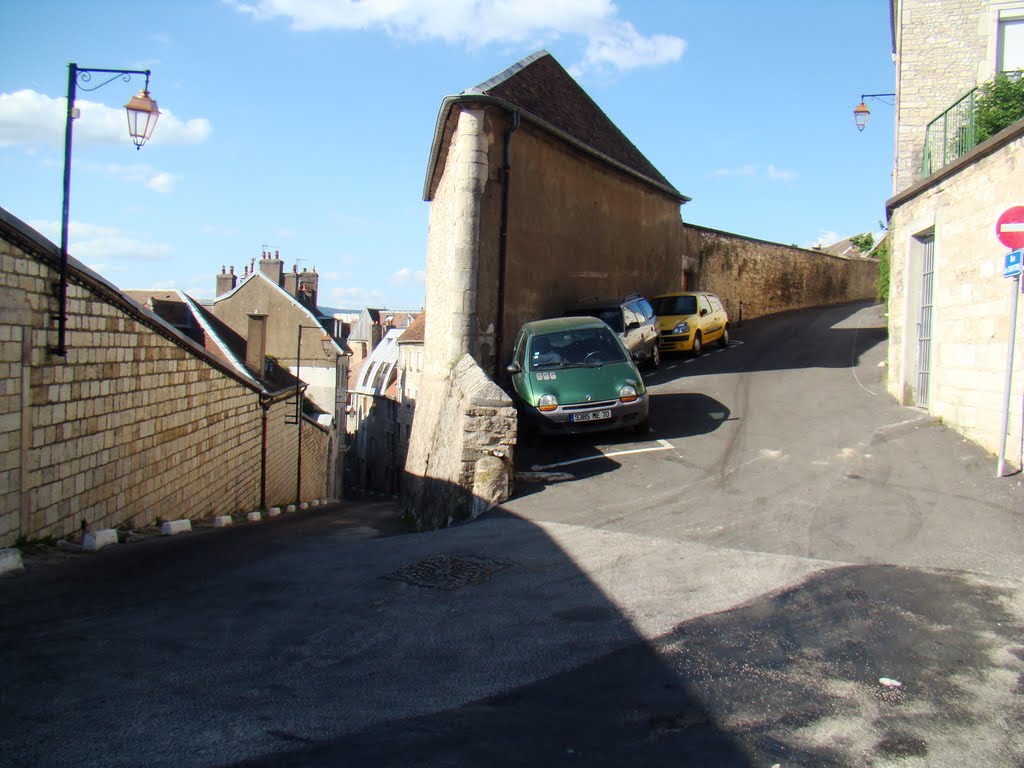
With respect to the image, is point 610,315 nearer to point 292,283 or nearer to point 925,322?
point 925,322

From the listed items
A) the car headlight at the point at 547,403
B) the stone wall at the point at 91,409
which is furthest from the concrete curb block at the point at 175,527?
the car headlight at the point at 547,403

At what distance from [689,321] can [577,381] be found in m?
9.63

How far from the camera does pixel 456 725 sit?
362cm

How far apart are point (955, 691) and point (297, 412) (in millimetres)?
Answer: 20514

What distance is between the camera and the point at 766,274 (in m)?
34.3

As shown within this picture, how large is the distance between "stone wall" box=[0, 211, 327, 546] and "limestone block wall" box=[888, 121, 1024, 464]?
1023cm

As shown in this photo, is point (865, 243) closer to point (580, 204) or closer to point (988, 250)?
point (580, 204)

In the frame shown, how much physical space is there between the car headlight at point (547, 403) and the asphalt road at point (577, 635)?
1.83m

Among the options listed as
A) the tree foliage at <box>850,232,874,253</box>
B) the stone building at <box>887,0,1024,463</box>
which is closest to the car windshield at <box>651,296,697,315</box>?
the stone building at <box>887,0,1024,463</box>

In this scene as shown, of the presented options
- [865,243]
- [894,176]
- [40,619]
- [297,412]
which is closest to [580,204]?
[894,176]

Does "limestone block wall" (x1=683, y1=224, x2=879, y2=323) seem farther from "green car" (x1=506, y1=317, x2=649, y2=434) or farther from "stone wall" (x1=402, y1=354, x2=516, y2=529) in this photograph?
"stone wall" (x1=402, y1=354, x2=516, y2=529)

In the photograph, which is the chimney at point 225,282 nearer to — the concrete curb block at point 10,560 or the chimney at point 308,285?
the chimney at point 308,285

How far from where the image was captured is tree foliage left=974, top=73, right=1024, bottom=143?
12.4 metres

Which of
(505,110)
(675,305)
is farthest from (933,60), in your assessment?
(505,110)
